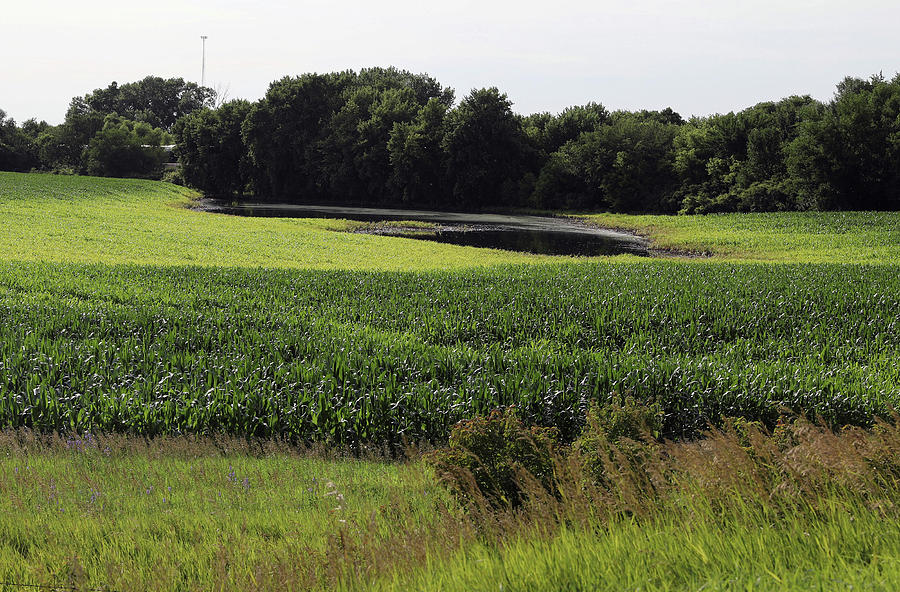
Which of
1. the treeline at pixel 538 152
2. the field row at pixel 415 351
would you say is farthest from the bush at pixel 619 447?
the treeline at pixel 538 152

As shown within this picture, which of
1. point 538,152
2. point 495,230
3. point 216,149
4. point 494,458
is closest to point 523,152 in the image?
point 538,152

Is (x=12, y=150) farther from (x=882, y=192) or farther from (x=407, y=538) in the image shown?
(x=407, y=538)

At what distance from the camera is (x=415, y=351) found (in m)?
13.0

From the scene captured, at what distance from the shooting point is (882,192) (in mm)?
57188

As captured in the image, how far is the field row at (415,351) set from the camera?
1014 centimetres

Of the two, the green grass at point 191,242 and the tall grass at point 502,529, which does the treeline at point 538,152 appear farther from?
the tall grass at point 502,529

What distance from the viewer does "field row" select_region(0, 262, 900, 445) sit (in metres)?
10.1

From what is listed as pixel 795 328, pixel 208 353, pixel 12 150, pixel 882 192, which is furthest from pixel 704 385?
pixel 12 150

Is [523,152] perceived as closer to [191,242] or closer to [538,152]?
[538,152]

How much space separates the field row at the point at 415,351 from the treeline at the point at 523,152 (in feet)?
135

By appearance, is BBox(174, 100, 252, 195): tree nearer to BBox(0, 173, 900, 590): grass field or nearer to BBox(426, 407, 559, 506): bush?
BBox(0, 173, 900, 590): grass field

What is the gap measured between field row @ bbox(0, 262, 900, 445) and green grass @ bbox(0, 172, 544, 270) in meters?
10.2

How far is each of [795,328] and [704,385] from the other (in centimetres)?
604

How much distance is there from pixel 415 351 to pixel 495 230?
44838 millimetres
